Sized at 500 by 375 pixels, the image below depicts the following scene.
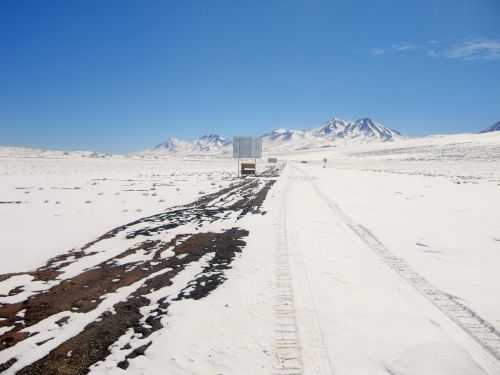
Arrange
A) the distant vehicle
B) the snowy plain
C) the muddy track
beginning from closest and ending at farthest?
the snowy plain
the muddy track
the distant vehicle

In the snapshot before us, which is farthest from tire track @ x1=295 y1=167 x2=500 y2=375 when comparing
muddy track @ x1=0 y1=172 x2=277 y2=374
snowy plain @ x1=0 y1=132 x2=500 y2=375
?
muddy track @ x1=0 y1=172 x2=277 y2=374

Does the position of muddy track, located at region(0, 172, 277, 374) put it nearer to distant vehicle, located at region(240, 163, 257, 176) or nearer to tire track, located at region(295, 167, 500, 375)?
tire track, located at region(295, 167, 500, 375)

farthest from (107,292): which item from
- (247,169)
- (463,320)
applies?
(247,169)

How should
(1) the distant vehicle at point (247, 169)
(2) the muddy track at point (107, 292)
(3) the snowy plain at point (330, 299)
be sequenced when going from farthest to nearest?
(1) the distant vehicle at point (247, 169) → (2) the muddy track at point (107, 292) → (3) the snowy plain at point (330, 299)

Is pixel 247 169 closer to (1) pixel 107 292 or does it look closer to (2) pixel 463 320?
(1) pixel 107 292

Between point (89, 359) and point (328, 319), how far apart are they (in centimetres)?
300

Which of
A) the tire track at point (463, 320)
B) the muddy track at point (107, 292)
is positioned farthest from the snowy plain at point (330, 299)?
the muddy track at point (107, 292)

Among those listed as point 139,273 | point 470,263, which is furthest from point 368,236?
point 139,273

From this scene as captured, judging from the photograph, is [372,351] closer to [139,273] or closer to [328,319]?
[328,319]

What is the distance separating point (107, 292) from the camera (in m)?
5.38

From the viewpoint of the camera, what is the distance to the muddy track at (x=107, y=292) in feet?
12.2

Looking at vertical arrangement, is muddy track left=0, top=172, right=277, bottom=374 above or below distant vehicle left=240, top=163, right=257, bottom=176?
below

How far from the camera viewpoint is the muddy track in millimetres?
3705

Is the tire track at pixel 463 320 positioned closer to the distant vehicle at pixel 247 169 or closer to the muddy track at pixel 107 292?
the muddy track at pixel 107 292
